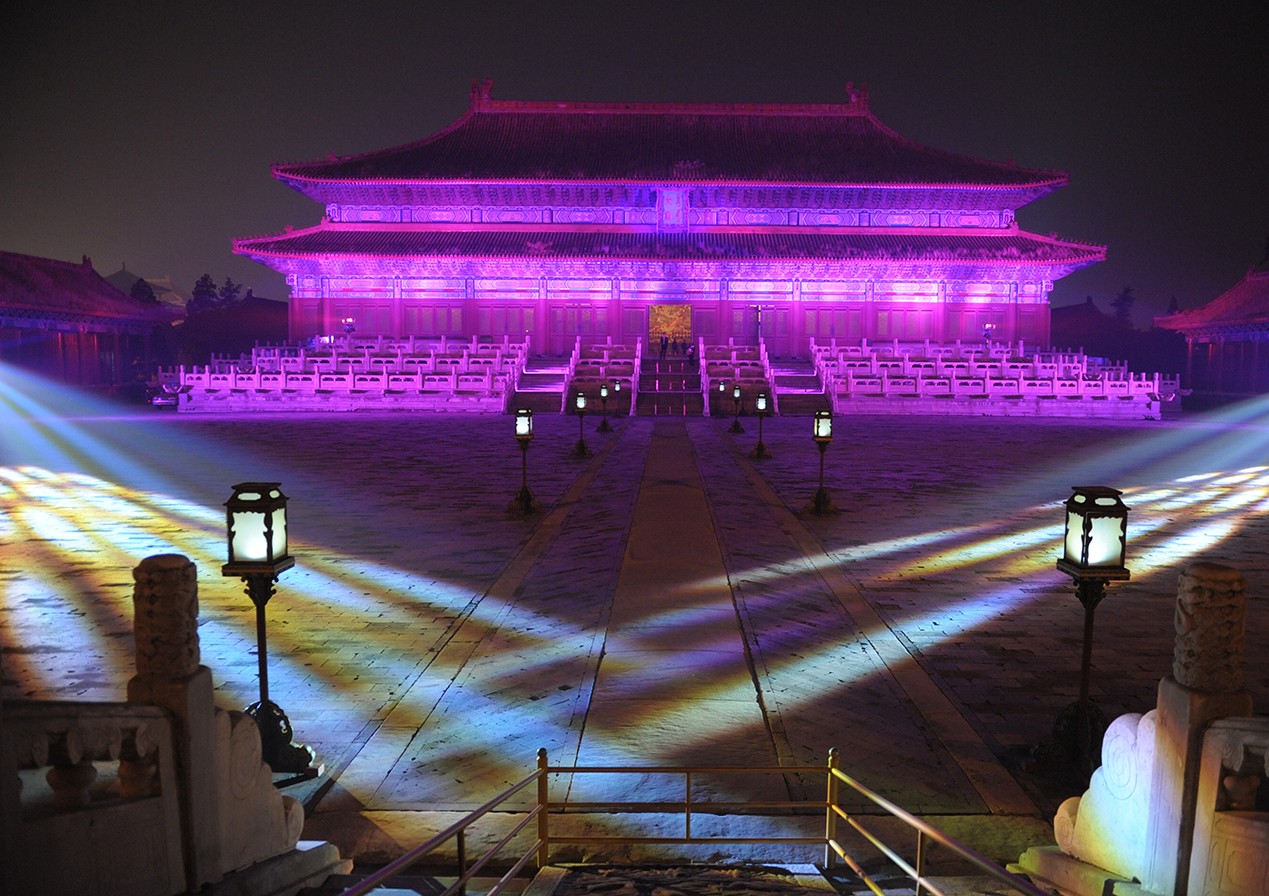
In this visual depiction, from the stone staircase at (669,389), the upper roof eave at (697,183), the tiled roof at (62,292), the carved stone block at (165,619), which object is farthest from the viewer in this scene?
the upper roof eave at (697,183)

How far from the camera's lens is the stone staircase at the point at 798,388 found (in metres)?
29.3

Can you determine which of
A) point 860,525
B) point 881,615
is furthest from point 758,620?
point 860,525

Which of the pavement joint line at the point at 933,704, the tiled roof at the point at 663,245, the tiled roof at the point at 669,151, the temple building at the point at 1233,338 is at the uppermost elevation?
the tiled roof at the point at 669,151

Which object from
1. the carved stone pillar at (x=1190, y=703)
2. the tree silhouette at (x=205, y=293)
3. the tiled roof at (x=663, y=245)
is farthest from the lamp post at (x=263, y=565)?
the tree silhouette at (x=205, y=293)

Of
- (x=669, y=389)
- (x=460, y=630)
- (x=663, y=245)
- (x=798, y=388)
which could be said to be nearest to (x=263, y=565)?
(x=460, y=630)

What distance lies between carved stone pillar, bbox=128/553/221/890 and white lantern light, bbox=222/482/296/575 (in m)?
1.66

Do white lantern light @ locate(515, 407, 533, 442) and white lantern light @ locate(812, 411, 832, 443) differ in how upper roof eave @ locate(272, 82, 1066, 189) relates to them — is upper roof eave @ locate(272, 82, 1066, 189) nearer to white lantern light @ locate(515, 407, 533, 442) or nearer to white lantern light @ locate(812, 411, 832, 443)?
white lantern light @ locate(812, 411, 832, 443)

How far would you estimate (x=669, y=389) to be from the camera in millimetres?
31547

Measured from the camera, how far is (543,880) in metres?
3.86

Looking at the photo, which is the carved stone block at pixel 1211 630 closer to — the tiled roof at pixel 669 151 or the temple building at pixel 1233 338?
the tiled roof at pixel 669 151

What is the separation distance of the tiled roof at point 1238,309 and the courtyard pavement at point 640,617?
91.3 ft

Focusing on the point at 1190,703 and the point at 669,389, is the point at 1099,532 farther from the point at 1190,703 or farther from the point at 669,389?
the point at 669,389

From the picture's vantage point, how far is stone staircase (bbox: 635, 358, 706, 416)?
29.1m

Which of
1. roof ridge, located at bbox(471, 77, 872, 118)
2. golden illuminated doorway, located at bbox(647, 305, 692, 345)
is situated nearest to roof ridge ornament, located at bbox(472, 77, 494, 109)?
roof ridge, located at bbox(471, 77, 872, 118)
